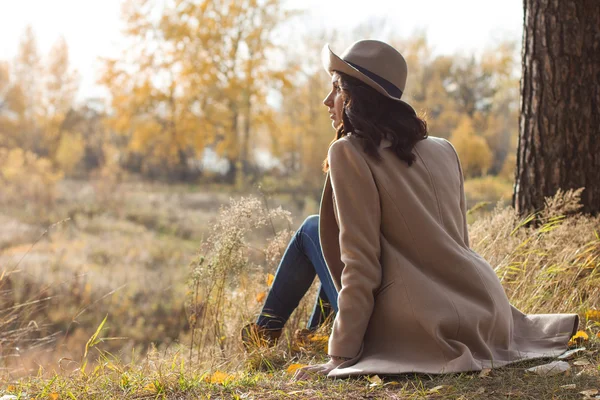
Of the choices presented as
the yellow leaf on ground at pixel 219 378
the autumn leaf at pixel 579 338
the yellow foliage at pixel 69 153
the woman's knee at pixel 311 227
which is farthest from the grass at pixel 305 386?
the yellow foliage at pixel 69 153

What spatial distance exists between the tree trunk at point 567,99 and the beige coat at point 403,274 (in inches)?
69.1

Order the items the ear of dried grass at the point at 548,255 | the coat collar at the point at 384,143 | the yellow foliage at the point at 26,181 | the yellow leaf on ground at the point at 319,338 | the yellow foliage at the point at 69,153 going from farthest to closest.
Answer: the yellow foliage at the point at 69,153
the yellow foliage at the point at 26,181
the ear of dried grass at the point at 548,255
the yellow leaf on ground at the point at 319,338
the coat collar at the point at 384,143

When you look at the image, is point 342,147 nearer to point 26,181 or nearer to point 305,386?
point 305,386

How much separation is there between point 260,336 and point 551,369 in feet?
3.89

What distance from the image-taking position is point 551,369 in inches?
90.6

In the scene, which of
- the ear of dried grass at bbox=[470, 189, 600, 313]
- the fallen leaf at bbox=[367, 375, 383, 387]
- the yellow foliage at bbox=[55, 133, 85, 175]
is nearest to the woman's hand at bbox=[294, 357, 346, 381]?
the fallen leaf at bbox=[367, 375, 383, 387]

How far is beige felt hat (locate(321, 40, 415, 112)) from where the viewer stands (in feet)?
7.47

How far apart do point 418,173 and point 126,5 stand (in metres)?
21.7

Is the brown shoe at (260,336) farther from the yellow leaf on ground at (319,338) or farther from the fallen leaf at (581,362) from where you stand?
the fallen leaf at (581,362)

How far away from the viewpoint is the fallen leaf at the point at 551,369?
228 cm

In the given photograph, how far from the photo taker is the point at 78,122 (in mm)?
24859

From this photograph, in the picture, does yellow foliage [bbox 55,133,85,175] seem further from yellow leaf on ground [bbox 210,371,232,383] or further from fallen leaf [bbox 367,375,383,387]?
fallen leaf [bbox 367,375,383,387]

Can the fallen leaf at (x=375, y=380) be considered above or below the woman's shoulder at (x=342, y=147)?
below

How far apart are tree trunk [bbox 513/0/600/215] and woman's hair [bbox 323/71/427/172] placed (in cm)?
188
